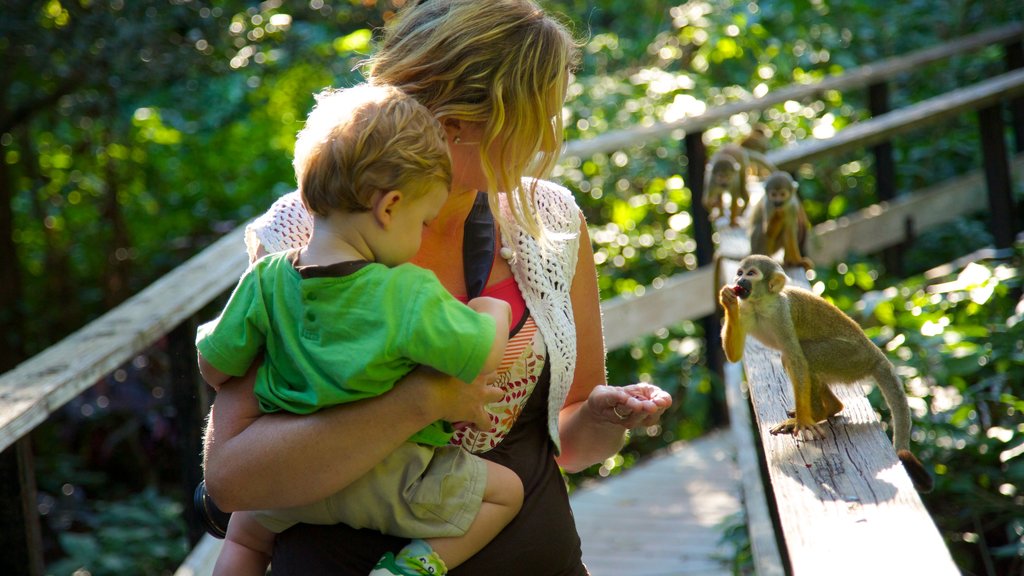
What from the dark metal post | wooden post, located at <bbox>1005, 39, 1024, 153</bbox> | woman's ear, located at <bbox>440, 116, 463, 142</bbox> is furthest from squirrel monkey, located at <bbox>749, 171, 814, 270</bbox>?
wooden post, located at <bbox>1005, 39, 1024, 153</bbox>

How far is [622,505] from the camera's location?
156 inches

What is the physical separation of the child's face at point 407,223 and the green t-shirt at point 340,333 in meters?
0.03

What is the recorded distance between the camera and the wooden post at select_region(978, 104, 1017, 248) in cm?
465

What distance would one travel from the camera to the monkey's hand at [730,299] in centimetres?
170

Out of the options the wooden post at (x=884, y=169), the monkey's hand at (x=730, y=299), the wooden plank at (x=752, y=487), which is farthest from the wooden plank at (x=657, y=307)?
the monkey's hand at (x=730, y=299)

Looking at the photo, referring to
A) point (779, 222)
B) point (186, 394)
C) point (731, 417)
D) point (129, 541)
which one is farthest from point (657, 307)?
point (186, 394)

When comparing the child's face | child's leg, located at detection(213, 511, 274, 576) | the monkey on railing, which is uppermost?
the child's face

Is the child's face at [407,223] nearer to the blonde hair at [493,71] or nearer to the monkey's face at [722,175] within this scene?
the blonde hair at [493,71]

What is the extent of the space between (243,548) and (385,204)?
0.58m

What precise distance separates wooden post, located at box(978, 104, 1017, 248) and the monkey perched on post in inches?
73.5

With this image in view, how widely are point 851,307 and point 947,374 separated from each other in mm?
942

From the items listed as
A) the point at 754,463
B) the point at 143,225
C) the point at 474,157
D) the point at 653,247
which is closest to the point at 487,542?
the point at 474,157

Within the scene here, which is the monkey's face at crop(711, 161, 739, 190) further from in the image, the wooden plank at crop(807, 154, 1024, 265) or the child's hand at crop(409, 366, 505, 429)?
the child's hand at crop(409, 366, 505, 429)

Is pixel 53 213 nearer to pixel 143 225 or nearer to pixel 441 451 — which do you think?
pixel 143 225
